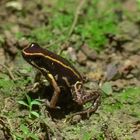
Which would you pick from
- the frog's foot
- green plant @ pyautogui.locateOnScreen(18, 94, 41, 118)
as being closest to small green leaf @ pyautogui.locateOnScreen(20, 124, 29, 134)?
green plant @ pyautogui.locateOnScreen(18, 94, 41, 118)

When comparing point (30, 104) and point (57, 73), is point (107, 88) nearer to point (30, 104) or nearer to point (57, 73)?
point (57, 73)

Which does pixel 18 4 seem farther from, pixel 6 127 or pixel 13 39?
pixel 6 127

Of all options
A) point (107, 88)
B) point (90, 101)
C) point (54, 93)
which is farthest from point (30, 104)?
point (107, 88)

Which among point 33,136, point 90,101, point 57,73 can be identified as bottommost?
point 33,136

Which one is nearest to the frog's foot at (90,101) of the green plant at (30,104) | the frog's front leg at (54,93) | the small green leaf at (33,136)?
the frog's front leg at (54,93)

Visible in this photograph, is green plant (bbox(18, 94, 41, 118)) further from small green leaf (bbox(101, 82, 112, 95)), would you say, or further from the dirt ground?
small green leaf (bbox(101, 82, 112, 95))
